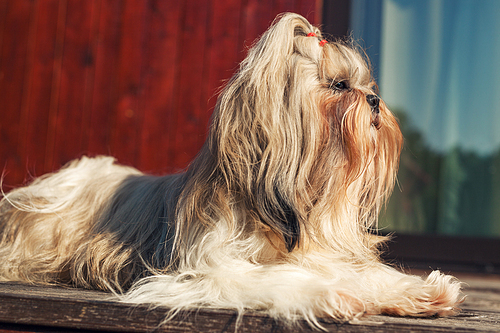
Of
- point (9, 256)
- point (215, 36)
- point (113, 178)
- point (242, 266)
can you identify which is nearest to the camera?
point (242, 266)

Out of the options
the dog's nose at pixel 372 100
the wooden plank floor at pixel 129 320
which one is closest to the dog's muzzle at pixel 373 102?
the dog's nose at pixel 372 100

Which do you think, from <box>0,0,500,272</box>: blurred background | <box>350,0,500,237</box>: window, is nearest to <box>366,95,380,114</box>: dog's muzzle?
<box>350,0,500,237</box>: window

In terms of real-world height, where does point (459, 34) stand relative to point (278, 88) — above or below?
above

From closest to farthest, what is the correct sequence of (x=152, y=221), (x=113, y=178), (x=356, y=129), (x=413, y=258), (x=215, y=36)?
(x=356, y=129) → (x=152, y=221) → (x=113, y=178) → (x=413, y=258) → (x=215, y=36)

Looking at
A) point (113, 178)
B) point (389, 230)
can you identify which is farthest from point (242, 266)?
point (389, 230)

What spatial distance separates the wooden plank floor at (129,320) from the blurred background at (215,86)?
8.42 feet

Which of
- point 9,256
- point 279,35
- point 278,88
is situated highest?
point 279,35

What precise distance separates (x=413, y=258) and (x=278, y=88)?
2788mm

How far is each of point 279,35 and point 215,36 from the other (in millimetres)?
2446

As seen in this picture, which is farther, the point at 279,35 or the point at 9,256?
the point at 9,256

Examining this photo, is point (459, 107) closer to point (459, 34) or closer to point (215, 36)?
point (459, 34)

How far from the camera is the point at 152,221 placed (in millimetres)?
2035

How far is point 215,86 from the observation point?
417 centimetres

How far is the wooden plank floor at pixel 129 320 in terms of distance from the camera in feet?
4.48
